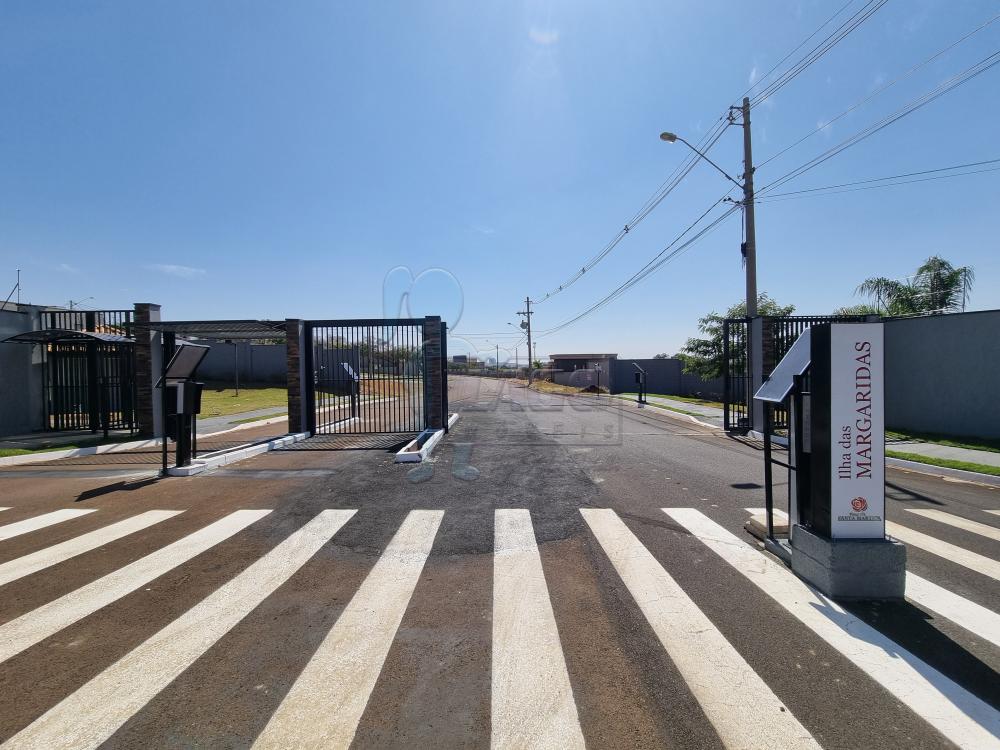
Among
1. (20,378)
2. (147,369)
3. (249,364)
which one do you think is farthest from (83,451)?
(249,364)

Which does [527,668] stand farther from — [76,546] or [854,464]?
[76,546]

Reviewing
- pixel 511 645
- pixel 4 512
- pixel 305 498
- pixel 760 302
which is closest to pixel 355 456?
pixel 305 498

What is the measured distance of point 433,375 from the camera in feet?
44.3

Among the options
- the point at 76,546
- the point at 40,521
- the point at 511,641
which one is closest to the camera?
the point at 511,641

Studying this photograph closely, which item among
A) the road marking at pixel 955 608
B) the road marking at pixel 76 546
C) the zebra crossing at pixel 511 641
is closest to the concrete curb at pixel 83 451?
the road marking at pixel 76 546

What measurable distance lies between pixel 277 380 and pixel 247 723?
3432 centimetres

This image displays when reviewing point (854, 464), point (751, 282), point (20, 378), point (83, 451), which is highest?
point (751, 282)

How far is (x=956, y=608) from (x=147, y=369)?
16.5 m

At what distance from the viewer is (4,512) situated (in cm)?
685

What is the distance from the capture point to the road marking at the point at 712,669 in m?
2.55

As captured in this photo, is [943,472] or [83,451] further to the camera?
[83,451]

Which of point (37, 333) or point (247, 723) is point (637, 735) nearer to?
point (247, 723)

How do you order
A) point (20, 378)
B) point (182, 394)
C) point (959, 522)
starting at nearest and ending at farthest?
1. point (959, 522)
2. point (182, 394)
3. point (20, 378)

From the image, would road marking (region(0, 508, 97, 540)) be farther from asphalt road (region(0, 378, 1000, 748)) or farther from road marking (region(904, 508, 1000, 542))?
road marking (region(904, 508, 1000, 542))
